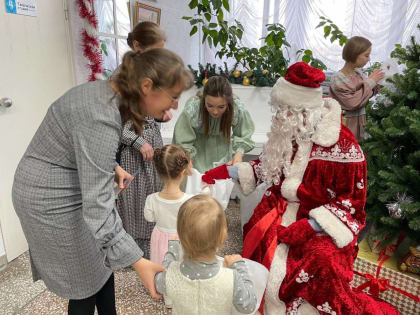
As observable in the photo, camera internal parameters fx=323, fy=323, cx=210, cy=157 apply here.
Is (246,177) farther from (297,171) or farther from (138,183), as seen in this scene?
(138,183)

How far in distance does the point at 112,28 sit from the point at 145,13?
601 mm

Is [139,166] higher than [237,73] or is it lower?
lower

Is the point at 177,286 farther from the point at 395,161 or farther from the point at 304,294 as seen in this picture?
the point at 395,161

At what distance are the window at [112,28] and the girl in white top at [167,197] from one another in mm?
1577

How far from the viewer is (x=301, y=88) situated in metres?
1.49

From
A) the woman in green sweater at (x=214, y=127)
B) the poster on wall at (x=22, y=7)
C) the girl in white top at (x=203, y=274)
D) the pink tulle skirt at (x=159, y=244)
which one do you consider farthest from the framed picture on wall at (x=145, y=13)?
the girl in white top at (x=203, y=274)

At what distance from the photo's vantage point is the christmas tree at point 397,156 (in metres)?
1.70

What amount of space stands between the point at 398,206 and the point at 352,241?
1.26 feet

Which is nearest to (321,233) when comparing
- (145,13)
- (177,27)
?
(145,13)

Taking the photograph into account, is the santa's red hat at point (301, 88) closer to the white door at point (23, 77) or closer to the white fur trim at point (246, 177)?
the white fur trim at point (246, 177)

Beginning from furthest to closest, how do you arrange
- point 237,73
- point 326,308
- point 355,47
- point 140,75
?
1. point 237,73
2. point 355,47
3. point 326,308
4. point 140,75

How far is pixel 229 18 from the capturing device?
436 centimetres

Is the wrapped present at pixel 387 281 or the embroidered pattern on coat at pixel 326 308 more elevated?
the embroidered pattern on coat at pixel 326 308

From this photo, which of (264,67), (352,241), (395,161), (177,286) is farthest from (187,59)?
(177,286)
